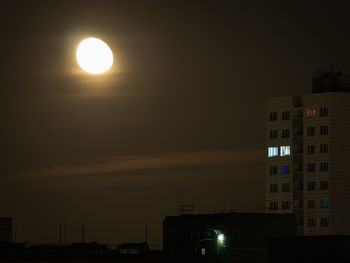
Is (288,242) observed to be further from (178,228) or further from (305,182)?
(305,182)

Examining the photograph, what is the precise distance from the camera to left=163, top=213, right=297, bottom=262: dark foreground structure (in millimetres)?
116562

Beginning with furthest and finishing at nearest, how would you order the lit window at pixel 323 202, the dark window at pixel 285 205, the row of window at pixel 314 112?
the dark window at pixel 285 205 < the row of window at pixel 314 112 < the lit window at pixel 323 202

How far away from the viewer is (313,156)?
174 meters

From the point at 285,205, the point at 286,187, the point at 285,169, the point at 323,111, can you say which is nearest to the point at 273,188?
the point at 286,187

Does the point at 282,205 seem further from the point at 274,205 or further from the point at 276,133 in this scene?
the point at 276,133

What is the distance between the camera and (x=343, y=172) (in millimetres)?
172250

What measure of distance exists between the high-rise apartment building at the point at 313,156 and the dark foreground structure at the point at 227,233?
4533 centimetres

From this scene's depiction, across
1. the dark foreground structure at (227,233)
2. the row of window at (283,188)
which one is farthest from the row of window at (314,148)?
the dark foreground structure at (227,233)

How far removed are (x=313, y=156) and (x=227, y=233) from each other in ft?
192

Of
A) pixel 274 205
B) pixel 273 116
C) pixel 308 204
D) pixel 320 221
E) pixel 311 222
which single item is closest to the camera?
pixel 320 221

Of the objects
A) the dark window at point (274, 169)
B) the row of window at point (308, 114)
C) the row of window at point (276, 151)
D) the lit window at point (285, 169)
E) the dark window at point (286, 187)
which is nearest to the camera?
the row of window at point (308, 114)

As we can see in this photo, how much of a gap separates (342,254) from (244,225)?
25091 mm

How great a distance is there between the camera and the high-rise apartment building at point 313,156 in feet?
559

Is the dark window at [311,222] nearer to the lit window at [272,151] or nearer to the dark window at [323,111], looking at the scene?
the lit window at [272,151]
